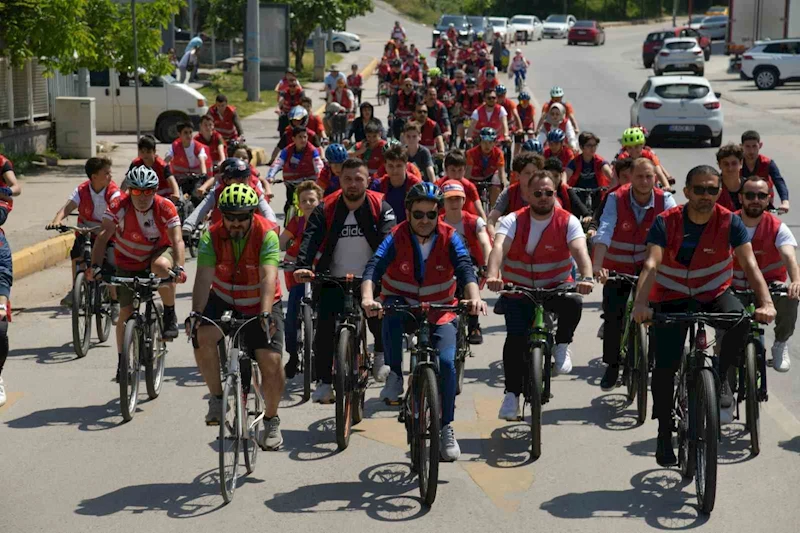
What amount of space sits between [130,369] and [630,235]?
3.80m

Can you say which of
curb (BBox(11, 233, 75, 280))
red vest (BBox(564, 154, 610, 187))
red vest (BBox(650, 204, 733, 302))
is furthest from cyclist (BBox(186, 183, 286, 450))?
curb (BBox(11, 233, 75, 280))

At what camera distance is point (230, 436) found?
7531 mm

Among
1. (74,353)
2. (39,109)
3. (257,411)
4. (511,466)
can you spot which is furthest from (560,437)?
(39,109)

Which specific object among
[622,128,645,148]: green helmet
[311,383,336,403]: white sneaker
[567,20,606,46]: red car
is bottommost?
[311,383,336,403]: white sneaker

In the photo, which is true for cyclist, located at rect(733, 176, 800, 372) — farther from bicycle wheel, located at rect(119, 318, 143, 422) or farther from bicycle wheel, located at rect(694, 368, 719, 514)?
bicycle wheel, located at rect(119, 318, 143, 422)

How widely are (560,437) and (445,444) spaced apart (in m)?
1.34

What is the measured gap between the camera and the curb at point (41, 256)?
592 inches

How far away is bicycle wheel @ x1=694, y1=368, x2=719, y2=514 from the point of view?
706cm

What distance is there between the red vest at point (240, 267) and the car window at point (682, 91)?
2244cm

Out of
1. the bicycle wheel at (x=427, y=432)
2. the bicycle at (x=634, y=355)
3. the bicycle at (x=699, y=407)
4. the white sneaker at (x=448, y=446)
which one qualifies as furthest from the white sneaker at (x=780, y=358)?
the bicycle wheel at (x=427, y=432)

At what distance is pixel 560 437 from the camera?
883cm

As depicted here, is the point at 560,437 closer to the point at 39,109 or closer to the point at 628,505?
the point at 628,505

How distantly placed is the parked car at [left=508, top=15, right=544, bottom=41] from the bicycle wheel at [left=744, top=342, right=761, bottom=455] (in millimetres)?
69179

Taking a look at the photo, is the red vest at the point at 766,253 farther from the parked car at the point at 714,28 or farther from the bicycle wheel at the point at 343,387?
the parked car at the point at 714,28
